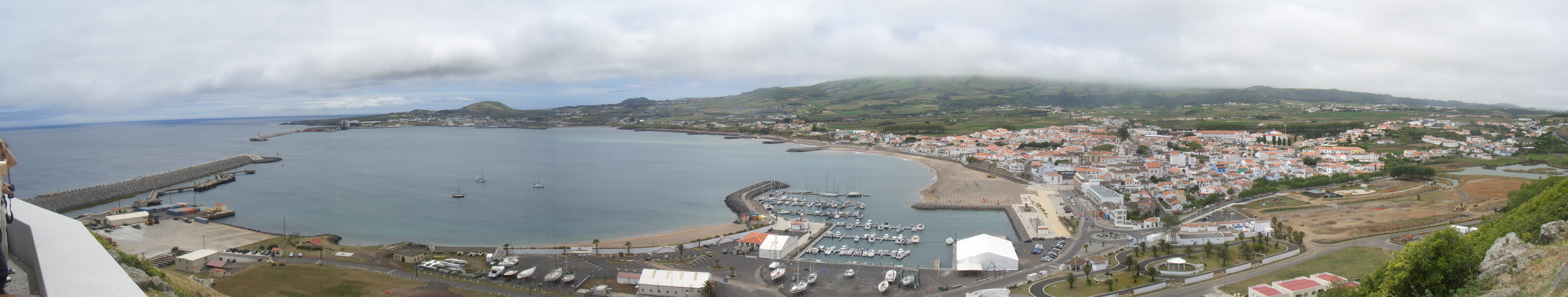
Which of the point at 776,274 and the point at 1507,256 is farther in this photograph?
the point at 776,274

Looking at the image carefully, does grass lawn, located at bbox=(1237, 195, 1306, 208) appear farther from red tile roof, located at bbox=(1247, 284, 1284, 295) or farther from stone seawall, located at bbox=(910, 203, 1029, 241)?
red tile roof, located at bbox=(1247, 284, 1284, 295)

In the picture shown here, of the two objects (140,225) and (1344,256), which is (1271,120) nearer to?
(1344,256)

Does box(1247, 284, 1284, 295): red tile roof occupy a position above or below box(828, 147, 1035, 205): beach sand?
above

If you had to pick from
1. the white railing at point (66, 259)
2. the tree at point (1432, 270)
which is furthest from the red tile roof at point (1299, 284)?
the white railing at point (66, 259)

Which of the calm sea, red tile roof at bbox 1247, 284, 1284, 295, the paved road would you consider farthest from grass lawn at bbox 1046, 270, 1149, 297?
the paved road

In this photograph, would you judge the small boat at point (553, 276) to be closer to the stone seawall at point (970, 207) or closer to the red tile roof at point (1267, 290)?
the red tile roof at point (1267, 290)

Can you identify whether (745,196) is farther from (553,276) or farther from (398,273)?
(398,273)

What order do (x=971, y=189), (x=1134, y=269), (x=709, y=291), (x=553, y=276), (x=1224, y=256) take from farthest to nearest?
(x=971, y=189), (x=553, y=276), (x=1224, y=256), (x=1134, y=269), (x=709, y=291)

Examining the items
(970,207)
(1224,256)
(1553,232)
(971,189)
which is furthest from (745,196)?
(1553,232)
